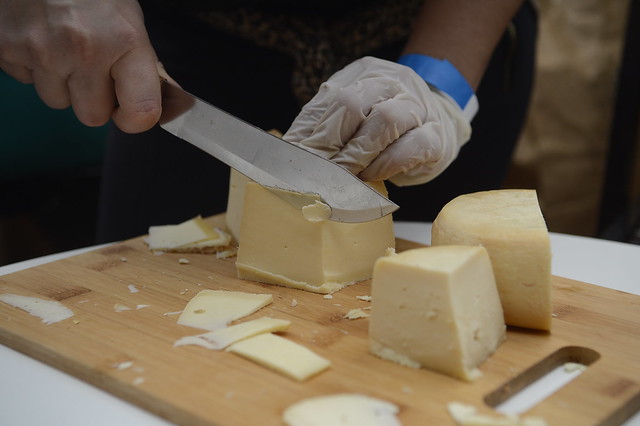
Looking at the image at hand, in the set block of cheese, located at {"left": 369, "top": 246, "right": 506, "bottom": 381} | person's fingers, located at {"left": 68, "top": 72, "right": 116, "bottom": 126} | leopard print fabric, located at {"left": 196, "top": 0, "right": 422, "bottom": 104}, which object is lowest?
block of cheese, located at {"left": 369, "top": 246, "right": 506, "bottom": 381}

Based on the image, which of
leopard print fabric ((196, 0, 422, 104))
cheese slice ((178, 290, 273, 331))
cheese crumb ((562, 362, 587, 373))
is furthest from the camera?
leopard print fabric ((196, 0, 422, 104))

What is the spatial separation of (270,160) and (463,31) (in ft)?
2.04

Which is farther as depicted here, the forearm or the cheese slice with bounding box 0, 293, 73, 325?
the forearm

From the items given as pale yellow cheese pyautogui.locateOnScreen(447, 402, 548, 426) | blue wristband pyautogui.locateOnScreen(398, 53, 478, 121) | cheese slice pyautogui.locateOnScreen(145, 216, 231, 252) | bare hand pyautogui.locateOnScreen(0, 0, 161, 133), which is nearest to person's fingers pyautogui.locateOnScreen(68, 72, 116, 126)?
bare hand pyautogui.locateOnScreen(0, 0, 161, 133)

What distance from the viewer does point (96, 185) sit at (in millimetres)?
3082

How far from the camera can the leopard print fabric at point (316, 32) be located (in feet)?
5.86

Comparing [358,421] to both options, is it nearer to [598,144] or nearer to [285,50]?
[285,50]

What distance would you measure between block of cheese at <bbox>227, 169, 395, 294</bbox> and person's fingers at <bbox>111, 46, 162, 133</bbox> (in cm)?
23

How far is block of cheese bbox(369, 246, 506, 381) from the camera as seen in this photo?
39.4 inches

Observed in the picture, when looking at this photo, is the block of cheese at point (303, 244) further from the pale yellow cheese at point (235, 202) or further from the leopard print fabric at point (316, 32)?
the leopard print fabric at point (316, 32)

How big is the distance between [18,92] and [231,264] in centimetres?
148

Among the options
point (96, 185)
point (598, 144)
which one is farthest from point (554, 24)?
point (96, 185)

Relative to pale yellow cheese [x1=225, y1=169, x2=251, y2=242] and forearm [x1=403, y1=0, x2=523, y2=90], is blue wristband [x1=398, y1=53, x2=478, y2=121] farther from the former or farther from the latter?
pale yellow cheese [x1=225, y1=169, x2=251, y2=242]

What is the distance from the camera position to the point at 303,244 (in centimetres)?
134
